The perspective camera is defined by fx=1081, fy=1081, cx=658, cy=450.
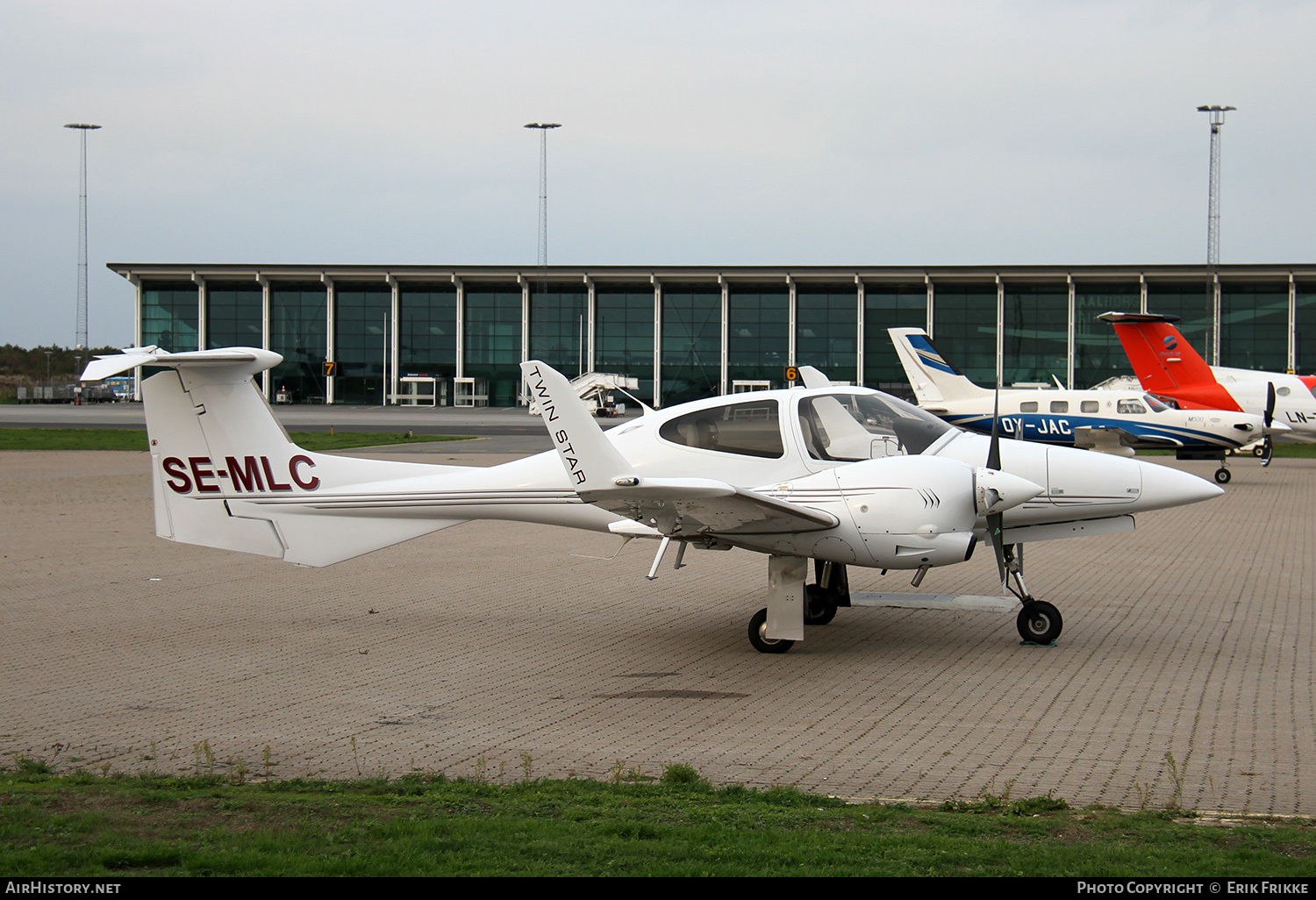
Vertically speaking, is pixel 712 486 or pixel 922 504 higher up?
pixel 712 486

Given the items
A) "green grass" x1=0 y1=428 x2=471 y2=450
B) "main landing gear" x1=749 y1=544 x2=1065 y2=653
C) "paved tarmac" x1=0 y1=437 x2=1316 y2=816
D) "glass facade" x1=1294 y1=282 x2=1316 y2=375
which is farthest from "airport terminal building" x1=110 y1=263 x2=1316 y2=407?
"main landing gear" x1=749 y1=544 x2=1065 y2=653

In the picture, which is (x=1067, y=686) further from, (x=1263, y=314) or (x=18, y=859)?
(x=1263, y=314)

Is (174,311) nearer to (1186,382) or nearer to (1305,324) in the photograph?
(1186,382)

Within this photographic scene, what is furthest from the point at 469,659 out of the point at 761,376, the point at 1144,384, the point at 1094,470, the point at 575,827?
the point at 761,376

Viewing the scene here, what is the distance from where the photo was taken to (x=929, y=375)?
33.2 m

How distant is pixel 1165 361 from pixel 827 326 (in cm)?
4795

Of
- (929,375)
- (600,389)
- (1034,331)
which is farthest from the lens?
(1034,331)

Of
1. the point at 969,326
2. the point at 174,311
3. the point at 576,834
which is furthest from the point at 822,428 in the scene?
the point at 174,311

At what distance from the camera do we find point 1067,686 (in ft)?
27.5

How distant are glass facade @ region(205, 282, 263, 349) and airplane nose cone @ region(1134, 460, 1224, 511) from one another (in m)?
79.3

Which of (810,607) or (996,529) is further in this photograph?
(810,607)

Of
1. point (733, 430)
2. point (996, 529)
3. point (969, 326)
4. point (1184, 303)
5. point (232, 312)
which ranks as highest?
point (1184, 303)

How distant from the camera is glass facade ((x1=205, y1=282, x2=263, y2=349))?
8094 cm

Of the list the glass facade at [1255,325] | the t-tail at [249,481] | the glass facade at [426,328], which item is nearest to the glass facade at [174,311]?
the glass facade at [426,328]
